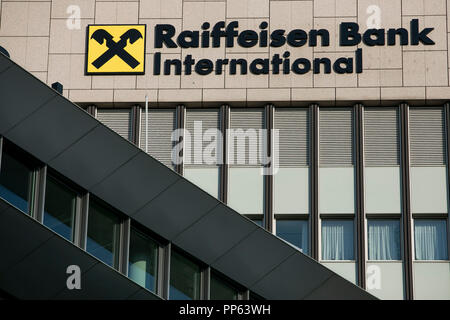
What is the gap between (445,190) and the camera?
35906mm

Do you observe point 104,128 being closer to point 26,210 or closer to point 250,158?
point 26,210

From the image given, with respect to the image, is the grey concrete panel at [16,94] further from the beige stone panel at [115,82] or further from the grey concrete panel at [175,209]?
the beige stone panel at [115,82]

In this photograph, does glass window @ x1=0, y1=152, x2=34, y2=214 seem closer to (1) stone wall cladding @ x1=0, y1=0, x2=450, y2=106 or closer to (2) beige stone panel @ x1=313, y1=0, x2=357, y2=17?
(1) stone wall cladding @ x1=0, y1=0, x2=450, y2=106

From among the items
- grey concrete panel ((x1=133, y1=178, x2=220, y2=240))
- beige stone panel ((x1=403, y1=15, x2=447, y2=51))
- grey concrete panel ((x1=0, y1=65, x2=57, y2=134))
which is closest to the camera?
grey concrete panel ((x1=0, y1=65, x2=57, y2=134))

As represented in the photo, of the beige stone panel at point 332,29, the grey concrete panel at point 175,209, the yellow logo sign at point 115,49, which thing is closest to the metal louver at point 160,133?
the yellow logo sign at point 115,49

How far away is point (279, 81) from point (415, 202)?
581 centimetres

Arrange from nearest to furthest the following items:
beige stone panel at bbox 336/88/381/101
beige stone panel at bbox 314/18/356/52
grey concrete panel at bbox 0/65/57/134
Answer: grey concrete panel at bbox 0/65/57/134 → beige stone panel at bbox 336/88/381/101 → beige stone panel at bbox 314/18/356/52

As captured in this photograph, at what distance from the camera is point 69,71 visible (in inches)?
1485

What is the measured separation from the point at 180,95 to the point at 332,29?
17.7 ft

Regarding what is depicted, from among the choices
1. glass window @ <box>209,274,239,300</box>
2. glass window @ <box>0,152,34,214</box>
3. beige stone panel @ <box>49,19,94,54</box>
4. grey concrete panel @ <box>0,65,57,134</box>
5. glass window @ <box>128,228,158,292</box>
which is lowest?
glass window @ <box>209,274,239,300</box>

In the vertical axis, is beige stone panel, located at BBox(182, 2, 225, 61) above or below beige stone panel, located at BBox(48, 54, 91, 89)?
above

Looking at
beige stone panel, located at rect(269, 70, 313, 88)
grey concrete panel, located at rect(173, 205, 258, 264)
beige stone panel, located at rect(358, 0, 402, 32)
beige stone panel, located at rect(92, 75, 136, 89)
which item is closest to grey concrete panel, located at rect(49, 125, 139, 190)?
grey concrete panel, located at rect(173, 205, 258, 264)

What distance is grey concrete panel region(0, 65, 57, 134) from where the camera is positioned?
27.6 m

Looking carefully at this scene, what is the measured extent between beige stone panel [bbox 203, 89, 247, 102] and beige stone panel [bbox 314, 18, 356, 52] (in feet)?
9.28
